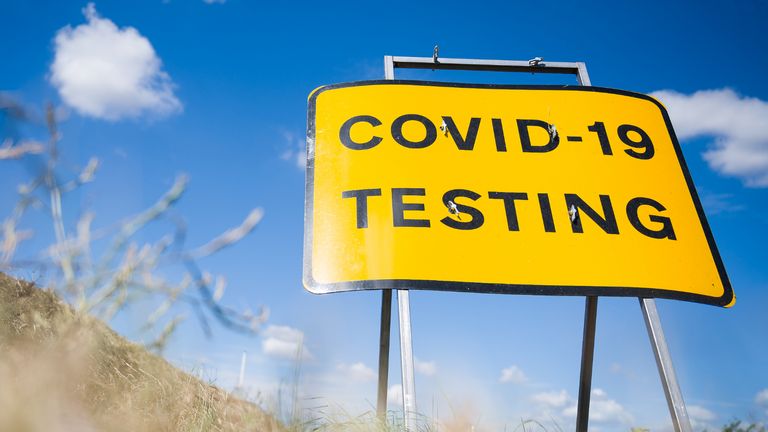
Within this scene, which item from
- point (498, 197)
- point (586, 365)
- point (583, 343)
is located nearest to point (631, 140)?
point (498, 197)

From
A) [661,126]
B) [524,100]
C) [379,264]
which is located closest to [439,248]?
[379,264]

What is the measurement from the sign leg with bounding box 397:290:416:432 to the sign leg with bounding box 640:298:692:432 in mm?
1101

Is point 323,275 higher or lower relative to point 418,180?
lower

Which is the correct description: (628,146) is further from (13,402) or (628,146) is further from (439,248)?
(13,402)

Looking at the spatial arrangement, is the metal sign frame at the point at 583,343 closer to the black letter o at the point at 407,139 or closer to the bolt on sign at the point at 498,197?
the bolt on sign at the point at 498,197

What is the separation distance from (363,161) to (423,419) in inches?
47.2

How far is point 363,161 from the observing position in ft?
8.42

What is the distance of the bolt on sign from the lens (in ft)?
7.68

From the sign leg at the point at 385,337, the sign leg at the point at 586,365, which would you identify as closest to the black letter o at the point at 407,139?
the sign leg at the point at 385,337

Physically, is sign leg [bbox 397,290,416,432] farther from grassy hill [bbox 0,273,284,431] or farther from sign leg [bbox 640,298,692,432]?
sign leg [bbox 640,298,692,432]

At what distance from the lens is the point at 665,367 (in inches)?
92.6

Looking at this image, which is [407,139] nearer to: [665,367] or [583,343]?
[583,343]

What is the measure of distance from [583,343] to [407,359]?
3.52 feet

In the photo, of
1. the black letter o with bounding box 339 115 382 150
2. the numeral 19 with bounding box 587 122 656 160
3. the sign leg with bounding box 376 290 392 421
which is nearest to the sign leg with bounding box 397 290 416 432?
the sign leg with bounding box 376 290 392 421
